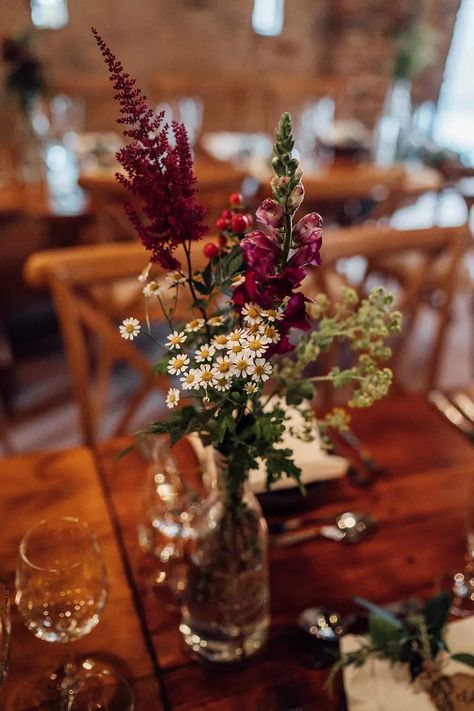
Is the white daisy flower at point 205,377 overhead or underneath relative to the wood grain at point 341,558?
overhead

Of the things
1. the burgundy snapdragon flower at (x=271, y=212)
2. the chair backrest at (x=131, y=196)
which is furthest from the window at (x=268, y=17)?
the burgundy snapdragon flower at (x=271, y=212)

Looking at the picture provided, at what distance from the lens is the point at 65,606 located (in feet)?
2.17

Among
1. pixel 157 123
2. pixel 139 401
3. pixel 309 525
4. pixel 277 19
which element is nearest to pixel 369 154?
pixel 277 19

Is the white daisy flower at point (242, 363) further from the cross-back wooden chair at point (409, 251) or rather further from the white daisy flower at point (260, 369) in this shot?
the cross-back wooden chair at point (409, 251)

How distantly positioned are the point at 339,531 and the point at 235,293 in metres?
0.48

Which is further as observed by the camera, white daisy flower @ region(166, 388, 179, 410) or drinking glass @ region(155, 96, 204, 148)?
drinking glass @ region(155, 96, 204, 148)

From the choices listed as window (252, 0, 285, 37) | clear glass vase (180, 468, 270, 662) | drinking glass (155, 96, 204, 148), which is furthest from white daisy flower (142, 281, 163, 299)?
window (252, 0, 285, 37)

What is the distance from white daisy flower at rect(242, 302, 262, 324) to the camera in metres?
0.52

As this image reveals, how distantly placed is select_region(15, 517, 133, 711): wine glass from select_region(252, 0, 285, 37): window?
4.31 metres

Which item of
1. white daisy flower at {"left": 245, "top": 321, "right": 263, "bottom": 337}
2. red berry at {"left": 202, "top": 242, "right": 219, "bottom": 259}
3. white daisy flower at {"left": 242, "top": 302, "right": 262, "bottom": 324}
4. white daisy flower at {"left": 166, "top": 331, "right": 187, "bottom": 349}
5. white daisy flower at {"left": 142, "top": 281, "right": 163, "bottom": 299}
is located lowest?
white daisy flower at {"left": 166, "top": 331, "right": 187, "bottom": 349}

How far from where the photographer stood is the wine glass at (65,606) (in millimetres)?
634

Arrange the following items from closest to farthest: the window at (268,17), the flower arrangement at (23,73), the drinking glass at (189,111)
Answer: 1. the flower arrangement at (23,73)
2. the drinking glass at (189,111)
3. the window at (268,17)

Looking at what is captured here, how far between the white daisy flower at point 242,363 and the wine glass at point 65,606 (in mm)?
278

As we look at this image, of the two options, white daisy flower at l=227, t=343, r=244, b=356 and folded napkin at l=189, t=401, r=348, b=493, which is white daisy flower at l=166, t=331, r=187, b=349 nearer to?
white daisy flower at l=227, t=343, r=244, b=356
